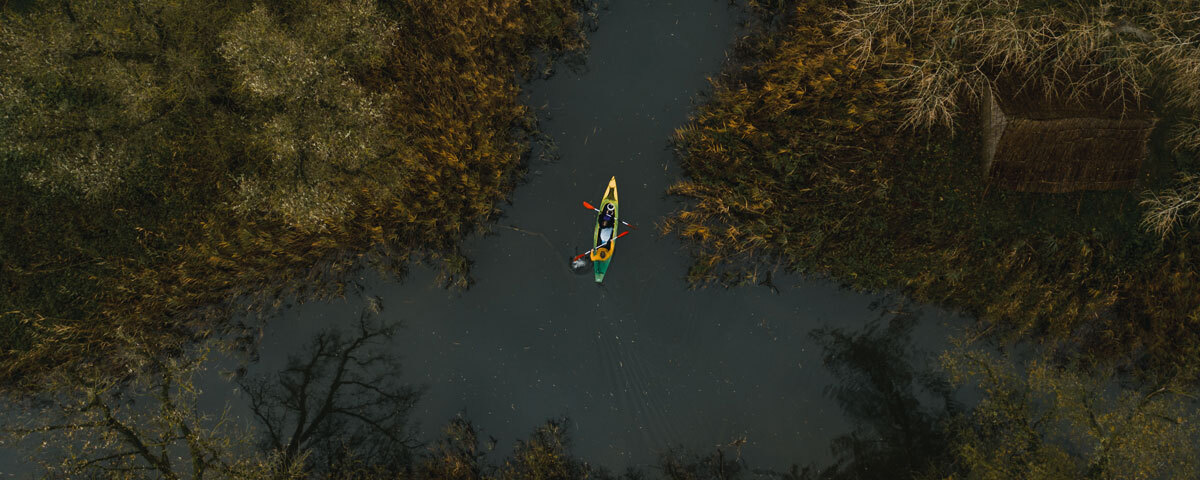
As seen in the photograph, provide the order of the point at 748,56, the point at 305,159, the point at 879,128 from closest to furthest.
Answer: the point at 305,159 < the point at 879,128 < the point at 748,56

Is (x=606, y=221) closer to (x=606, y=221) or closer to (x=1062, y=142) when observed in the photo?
(x=606, y=221)

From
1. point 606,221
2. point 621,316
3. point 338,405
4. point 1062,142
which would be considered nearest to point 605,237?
point 606,221

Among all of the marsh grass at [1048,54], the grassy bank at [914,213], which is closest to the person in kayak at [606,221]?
the grassy bank at [914,213]

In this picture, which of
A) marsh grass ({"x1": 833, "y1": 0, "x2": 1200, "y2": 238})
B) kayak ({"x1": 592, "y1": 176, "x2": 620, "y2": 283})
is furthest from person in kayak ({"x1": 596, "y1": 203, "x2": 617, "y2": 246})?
marsh grass ({"x1": 833, "y1": 0, "x2": 1200, "y2": 238})

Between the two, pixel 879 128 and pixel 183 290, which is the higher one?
pixel 183 290

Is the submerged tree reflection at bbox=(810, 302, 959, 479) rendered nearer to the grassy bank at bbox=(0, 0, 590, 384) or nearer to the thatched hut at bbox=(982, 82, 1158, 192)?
the thatched hut at bbox=(982, 82, 1158, 192)

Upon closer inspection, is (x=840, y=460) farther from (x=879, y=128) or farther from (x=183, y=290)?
(x=183, y=290)

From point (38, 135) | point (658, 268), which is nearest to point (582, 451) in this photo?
point (658, 268)
